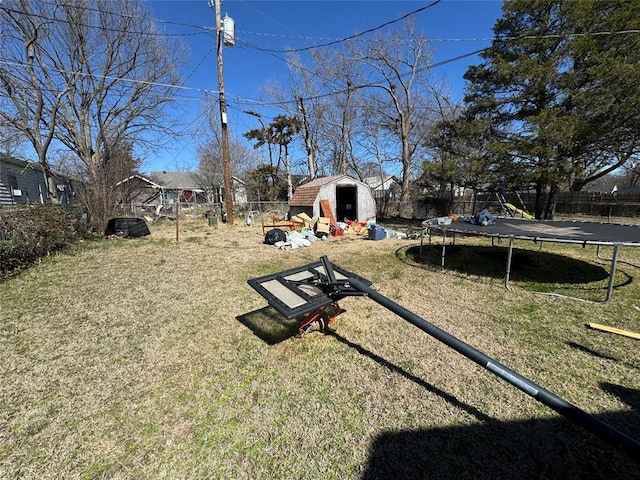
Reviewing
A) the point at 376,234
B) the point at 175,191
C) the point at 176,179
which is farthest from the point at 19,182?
the point at 376,234

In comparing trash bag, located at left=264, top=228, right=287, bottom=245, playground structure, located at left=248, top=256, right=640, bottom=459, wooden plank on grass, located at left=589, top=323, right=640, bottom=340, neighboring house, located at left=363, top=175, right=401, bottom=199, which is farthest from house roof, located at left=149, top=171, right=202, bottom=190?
wooden plank on grass, located at left=589, top=323, right=640, bottom=340

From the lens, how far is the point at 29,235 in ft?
21.9

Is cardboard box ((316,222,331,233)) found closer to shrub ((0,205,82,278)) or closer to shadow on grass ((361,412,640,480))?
shrub ((0,205,82,278))

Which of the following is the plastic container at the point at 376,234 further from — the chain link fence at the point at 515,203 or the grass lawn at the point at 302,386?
the chain link fence at the point at 515,203

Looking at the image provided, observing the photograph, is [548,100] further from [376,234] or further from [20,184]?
[20,184]

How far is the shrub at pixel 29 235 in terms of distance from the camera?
600 centimetres

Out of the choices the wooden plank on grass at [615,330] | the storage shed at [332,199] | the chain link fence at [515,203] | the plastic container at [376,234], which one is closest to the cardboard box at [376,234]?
the plastic container at [376,234]

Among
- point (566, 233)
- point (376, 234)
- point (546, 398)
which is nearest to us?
point (546, 398)

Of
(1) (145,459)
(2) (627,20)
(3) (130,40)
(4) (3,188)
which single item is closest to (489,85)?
(2) (627,20)

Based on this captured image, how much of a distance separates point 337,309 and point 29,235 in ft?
25.7

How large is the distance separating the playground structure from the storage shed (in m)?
10.4

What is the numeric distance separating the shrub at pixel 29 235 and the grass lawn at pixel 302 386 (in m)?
1.49

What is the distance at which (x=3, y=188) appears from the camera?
16828 mm

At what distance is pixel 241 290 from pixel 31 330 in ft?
9.01
